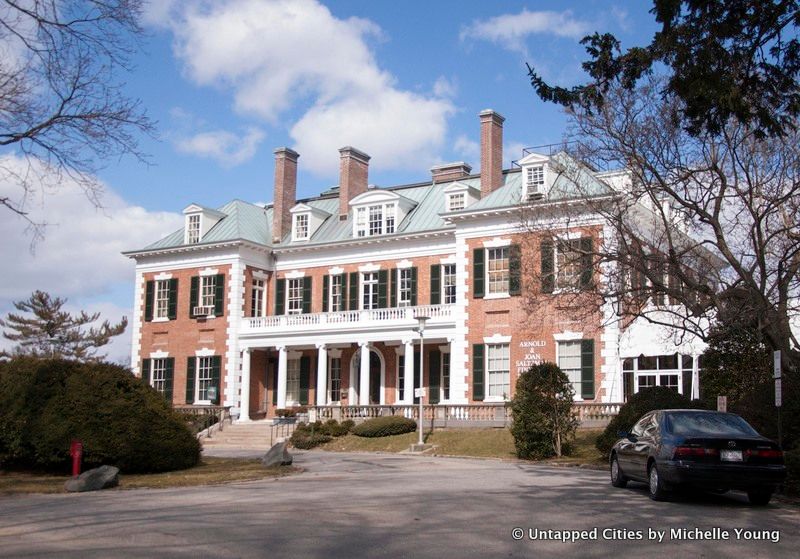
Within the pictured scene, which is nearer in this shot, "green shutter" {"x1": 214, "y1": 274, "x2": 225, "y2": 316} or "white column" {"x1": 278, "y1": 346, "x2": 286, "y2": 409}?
"white column" {"x1": 278, "y1": 346, "x2": 286, "y2": 409}

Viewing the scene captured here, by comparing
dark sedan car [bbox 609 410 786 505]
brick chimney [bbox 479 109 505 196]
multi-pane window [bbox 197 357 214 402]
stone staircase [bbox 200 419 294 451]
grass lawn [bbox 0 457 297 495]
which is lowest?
stone staircase [bbox 200 419 294 451]

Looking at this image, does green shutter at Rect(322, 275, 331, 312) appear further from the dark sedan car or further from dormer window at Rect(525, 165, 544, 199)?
the dark sedan car

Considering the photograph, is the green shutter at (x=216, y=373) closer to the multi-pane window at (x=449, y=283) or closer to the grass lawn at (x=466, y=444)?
the grass lawn at (x=466, y=444)

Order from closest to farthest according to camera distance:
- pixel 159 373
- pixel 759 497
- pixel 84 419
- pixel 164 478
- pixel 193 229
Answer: pixel 759 497 < pixel 164 478 < pixel 84 419 < pixel 159 373 < pixel 193 229

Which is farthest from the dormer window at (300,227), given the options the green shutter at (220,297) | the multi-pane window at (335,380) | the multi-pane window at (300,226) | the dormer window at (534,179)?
the dormer window at (534,179)

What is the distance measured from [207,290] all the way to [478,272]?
16.4m

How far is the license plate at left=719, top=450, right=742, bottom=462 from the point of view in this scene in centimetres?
1369

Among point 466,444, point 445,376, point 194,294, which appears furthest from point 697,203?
point 194,294

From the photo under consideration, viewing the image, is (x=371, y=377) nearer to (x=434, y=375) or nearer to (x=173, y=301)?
(x=434, y=375)

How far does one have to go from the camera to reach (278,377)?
47.2 m

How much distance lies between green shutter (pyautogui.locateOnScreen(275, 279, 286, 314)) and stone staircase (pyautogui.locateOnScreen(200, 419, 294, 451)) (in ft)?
26.3

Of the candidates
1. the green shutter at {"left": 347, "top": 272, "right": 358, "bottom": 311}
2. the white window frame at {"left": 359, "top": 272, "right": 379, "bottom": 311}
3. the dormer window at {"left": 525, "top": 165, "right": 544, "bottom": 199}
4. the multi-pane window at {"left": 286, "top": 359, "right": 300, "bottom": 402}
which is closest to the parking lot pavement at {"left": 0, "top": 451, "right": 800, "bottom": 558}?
the dormer window at {"left": 525, "top": 165, "right": 544, "bottom": 199}

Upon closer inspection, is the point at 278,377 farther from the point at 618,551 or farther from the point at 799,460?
the point at 618,551

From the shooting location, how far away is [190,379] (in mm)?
48406
